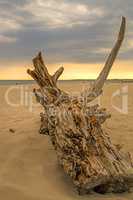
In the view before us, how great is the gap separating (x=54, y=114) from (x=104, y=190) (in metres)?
1.25

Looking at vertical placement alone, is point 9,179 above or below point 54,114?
below

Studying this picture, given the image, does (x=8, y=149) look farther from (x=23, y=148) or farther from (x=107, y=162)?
(x=107, y=162)

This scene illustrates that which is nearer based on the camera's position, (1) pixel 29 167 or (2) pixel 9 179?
(2) pixel 9 179

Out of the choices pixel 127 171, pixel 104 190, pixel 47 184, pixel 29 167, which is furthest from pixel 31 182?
pixel 127 171

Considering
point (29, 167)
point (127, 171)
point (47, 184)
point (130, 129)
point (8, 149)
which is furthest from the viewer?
point (130, 129)

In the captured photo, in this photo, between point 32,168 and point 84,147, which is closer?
point 84,147

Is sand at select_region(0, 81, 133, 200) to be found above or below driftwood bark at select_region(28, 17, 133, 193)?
below

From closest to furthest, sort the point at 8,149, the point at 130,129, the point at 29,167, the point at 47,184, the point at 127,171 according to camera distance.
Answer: the point at 127,171 → the point at 47,184 → the point at 29,167 → the point at 8,149 → the point at 130,129

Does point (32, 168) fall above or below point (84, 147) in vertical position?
below

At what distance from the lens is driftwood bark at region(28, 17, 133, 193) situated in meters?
3.74

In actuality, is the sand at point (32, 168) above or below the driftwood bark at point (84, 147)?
below

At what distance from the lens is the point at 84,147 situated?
400 centimetres

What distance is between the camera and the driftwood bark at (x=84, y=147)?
3.74 meters

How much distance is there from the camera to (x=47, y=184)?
414 centimetres
